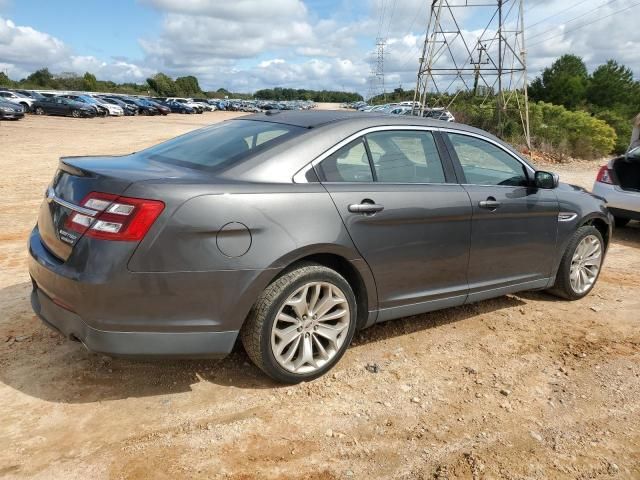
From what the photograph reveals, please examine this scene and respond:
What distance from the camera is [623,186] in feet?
25.7

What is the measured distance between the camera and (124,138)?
22.4 m

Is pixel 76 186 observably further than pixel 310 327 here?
No

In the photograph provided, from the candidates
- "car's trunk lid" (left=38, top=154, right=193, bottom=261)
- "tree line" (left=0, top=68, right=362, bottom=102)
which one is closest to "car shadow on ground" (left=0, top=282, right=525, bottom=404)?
"car's trunk lid" (left=38, top=154, right=193, bottom=261)

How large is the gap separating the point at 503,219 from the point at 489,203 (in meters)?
0.21

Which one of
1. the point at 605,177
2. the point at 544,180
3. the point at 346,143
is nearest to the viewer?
the point at 346,143

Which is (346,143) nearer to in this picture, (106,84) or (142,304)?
(142,304)

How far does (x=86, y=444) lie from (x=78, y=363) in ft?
2.91

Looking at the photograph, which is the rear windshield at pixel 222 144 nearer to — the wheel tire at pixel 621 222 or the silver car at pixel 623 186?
the silver car at pixel 623 186

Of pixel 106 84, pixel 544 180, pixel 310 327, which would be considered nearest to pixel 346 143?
pixel 310 327

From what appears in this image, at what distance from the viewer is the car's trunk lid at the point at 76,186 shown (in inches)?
113

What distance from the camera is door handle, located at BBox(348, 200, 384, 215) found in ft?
11.0

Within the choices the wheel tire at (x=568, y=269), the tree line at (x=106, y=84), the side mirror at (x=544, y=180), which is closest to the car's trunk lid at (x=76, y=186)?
the side mirror at (x=544, y=180)

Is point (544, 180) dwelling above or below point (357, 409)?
above

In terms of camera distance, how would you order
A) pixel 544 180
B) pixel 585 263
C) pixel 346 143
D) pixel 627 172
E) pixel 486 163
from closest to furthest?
pixel 346 143, pixel 486 163, pixel 544 180, pixel 585 263, pixel 627 172
